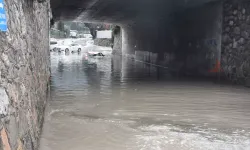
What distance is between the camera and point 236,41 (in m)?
14.1

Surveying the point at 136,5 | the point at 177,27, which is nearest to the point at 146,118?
the point at 136,5

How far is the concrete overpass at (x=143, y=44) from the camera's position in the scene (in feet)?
11.4

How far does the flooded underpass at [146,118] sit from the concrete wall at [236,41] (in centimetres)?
123

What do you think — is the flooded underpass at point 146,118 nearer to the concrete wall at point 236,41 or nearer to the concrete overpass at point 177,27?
the concrete wall at point 236,41

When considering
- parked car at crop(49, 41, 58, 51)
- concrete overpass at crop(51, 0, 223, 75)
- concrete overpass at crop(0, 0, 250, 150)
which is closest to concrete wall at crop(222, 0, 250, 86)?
concrete overpass at crop(0, 0, 250, 150)

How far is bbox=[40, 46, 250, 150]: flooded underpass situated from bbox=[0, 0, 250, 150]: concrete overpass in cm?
69

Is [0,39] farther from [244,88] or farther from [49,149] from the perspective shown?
[244,88]

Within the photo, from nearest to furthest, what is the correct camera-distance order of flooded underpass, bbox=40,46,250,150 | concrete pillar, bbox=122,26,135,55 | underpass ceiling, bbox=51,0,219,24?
flooded underpass, bbox=40,46,250,150, underpass ceiling, bbox=51,0,219,24, concrete pillar, bbox=122,26,135,55

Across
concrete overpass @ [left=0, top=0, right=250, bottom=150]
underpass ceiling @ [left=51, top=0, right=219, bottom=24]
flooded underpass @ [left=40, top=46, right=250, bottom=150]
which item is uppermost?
underpass ceiling @ [left=51, top=0, right=219, bottom=24]

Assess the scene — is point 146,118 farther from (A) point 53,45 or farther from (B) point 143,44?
(A) point 53,45

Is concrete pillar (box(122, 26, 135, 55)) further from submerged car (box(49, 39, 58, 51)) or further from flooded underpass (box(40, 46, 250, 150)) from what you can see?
submerged car (box(49, 39, 58, 51))

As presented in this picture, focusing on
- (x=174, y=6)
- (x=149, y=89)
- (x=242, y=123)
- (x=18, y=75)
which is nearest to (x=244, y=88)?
(x=149, y=89)

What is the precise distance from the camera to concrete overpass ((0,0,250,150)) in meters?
3.47

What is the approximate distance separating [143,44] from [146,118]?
20813 mm
